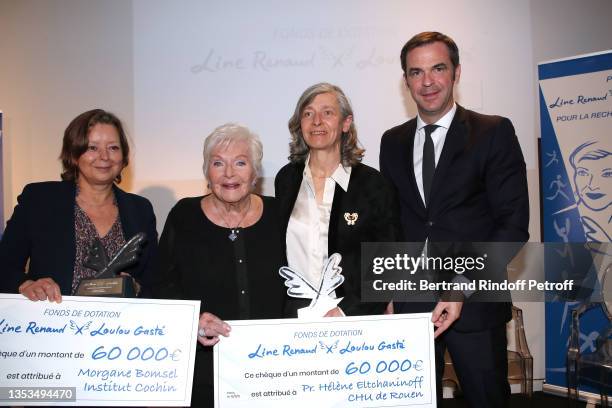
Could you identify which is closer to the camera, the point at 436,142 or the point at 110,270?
the point at 110,270

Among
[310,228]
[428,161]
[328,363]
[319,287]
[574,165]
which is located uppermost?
[574,165]

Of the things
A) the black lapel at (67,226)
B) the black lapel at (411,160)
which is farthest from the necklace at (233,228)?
the black lapel at (411,160)

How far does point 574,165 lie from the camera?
473 centimetres

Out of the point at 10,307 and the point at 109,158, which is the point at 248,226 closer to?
the point at 109,158

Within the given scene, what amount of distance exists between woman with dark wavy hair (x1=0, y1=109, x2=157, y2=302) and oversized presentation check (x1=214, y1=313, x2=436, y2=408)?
0.81 metres

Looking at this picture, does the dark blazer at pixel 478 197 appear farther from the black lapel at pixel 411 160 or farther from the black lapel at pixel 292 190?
the black lapel at pixel 292 190

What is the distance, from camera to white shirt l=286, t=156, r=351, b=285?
274cm

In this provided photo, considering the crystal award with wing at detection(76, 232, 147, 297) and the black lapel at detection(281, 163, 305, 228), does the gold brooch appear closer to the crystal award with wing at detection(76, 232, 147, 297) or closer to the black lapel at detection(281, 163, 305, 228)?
the black lapel at detection(281, 163, 305, 228)

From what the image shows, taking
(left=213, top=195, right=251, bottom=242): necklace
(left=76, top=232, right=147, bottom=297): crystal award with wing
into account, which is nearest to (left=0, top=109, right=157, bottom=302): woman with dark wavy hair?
(left=76, top=232, right=147, bottom=297): crystal award with wing

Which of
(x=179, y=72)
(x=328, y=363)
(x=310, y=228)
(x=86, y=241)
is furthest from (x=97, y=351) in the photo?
(x=179, y=72)

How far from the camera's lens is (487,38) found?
509cm

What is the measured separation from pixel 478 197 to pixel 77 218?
6.26 feet

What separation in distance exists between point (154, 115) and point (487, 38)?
2937 millimetres

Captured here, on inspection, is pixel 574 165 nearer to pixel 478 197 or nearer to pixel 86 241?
pixel 478 197
